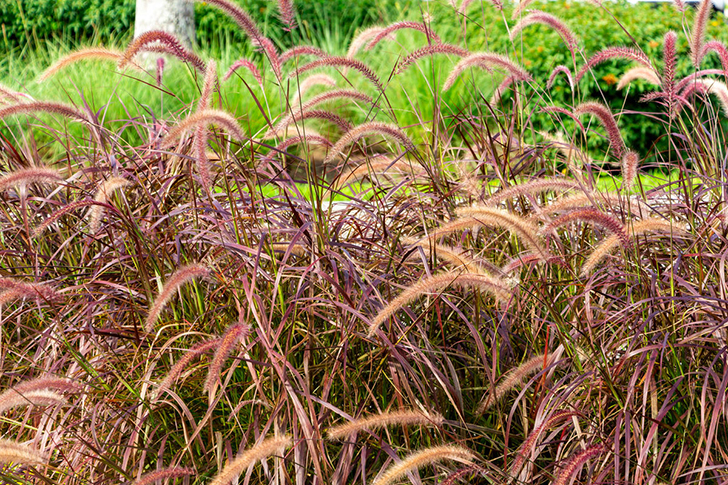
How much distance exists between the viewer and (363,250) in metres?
2.45

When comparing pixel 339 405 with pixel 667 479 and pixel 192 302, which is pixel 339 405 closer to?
pixel 192 302

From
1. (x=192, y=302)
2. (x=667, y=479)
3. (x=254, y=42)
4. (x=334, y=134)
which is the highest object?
(x=254, y=42)

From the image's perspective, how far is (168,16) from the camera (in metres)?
9.23

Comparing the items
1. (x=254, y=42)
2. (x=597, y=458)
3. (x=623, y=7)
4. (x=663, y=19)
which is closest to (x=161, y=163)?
(x=254, y=42)

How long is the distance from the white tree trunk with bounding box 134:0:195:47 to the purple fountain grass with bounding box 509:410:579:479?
829 centimetres

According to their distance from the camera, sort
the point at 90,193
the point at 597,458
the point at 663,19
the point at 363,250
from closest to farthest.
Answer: the point at 597,458, the point at 363,250, the point at 90,193, the point at 663,19

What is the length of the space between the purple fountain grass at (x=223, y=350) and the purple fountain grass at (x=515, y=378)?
0.67 m

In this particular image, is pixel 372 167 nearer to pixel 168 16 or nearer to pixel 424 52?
pixel 424 52

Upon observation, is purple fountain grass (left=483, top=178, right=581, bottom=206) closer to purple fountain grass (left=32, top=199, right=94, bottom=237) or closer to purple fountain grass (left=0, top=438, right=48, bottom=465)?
purple fountain grass (left=32, top=199, right=94, bottom=237)

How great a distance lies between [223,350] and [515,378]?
2.41 feet

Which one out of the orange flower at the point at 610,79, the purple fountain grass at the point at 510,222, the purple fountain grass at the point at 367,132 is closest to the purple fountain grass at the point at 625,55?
the purple fountain grass at the point at 367,132

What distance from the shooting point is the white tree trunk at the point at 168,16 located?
363 inches

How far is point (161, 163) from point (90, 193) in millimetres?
296

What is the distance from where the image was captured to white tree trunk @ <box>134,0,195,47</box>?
30.2ft
